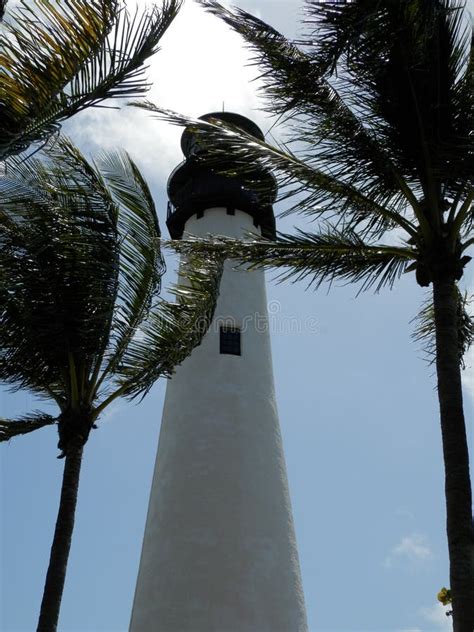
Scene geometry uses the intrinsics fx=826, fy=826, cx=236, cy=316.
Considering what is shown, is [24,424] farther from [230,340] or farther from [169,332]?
[230,340]

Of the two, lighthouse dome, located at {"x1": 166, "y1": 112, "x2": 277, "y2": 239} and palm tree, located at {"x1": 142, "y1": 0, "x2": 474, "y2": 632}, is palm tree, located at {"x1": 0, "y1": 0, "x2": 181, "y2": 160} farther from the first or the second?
lighthouse dome, located at {"x1": 166, "y1": 112, "x2": 277, "y2": 239}

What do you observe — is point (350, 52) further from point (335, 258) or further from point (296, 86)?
point (335, 258)

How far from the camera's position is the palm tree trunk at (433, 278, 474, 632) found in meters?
7.04

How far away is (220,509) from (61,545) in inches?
304

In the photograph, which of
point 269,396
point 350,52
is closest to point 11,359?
point 350,52

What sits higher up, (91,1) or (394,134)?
(394,134)

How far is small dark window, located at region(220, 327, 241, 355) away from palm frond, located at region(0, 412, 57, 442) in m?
8.45

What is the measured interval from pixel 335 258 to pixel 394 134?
1529 mm

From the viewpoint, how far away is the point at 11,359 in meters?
10.2

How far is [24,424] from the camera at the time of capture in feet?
35.2

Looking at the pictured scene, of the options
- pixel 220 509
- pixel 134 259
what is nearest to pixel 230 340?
pixel 220 509

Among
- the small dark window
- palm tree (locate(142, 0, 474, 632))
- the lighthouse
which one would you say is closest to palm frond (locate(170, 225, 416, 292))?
palm tree (locate(142, 0, 474, 632))

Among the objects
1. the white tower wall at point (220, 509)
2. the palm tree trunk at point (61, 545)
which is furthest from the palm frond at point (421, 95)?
the white tower wall at point (220, 509)

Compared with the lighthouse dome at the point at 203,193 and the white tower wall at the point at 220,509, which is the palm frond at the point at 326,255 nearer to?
the white tower wall at the point at 220,509
